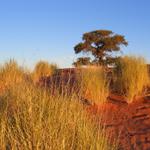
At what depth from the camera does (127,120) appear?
7488 mm

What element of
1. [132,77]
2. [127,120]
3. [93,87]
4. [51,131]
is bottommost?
[127,120]

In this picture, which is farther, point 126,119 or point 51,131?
point 126,119

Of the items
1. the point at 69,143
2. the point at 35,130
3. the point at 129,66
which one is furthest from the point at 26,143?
the point at 129,66

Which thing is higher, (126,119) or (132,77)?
(132,77)

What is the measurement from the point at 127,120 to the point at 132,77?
1930 mm

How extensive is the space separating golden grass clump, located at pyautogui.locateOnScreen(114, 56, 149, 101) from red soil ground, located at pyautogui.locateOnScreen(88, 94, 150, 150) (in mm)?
215

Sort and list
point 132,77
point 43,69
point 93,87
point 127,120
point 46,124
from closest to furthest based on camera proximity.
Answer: point 46,124
point 127,120
point 93,87
point 132,77
point 43,69

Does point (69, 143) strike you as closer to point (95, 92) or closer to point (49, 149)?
point (49, 149)

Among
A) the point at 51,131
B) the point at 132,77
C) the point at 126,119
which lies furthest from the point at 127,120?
the point at 51,131

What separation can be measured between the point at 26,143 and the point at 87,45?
52.3 feet

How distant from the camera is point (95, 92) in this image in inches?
339

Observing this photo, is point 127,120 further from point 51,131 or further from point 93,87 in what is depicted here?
point 51,131

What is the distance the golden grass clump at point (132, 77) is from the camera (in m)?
9.12

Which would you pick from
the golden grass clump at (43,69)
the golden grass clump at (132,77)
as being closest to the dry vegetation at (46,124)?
the golden grass clump at (132,77)
